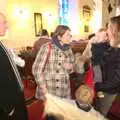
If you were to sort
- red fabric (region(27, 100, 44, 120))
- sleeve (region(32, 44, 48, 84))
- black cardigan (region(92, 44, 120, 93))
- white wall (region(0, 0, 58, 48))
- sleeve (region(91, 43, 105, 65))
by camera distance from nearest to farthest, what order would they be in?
black cardigan (region(92, 44, 120, 93)) < sleeve (region(91, 43, 105, 65)) < sleeve (region(32, 44, 48, 84)) < red fabric (region(27, 100, 44, 120)) < white wall (region(0, 0, 58, 48))

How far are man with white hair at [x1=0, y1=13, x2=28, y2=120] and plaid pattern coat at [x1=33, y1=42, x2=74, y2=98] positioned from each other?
97cm

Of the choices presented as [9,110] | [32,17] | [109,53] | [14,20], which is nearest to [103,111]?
[109,53]

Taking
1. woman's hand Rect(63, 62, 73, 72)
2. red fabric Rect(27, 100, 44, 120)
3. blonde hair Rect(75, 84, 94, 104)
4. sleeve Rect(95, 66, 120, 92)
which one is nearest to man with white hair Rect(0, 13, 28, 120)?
blonde hair Rect(75, 84, 94, 104)

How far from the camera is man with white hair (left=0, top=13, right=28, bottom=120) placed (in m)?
2.27

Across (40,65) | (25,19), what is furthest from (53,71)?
(25,19)

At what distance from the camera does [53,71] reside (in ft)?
Result: 11.0

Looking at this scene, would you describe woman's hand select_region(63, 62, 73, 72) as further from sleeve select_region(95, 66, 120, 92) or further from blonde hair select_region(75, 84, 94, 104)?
blonde hair select_region(75, 84, 94, 104)

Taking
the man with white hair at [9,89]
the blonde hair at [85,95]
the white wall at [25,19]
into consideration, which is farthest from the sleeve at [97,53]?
the white wall at [25,19]

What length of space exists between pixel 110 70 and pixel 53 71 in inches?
37.5

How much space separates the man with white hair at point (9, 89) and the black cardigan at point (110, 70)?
68 cm

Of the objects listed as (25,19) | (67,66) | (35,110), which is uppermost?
(25,19)

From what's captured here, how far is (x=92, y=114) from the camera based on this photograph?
2.35 meters

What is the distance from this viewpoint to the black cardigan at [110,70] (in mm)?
2486

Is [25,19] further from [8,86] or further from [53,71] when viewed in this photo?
[8,86]
